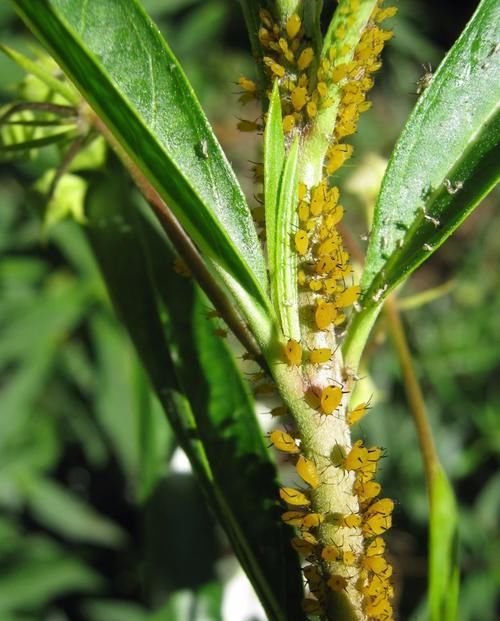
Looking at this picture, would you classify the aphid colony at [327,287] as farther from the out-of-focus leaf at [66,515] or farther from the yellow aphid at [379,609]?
the out-of-focus leaf at [66,515]

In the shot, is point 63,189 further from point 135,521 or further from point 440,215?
point 135,521

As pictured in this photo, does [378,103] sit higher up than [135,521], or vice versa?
[378,103]

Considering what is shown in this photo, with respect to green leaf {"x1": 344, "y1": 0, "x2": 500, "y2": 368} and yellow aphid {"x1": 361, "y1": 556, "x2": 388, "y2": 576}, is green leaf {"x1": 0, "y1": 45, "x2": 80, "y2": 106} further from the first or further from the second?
yellow aphid {"x1": 361, "y1": 556, "x2": 388, "y2": 576}

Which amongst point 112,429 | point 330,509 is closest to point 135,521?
point 112,429

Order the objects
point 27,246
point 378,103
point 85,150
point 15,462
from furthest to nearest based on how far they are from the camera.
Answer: point 378,103, point 27,246, point 15,462, point 85,150

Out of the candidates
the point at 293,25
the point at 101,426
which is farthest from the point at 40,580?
the point at 293,25
